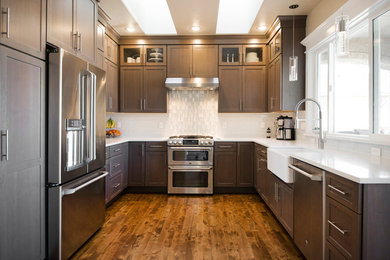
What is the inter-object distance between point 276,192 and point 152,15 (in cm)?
345

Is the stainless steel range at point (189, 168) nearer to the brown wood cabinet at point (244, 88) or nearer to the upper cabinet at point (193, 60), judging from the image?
the brown wood cabinet at point (244, 88)

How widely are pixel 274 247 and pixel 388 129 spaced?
4.67 ft

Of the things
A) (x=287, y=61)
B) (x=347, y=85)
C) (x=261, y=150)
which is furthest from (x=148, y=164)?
(x=347, y=85)

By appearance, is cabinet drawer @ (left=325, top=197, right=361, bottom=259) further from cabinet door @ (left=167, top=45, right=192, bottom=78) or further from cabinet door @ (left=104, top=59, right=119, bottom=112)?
cabinet door @ (left=104, top=59, right=119, bottom=112)

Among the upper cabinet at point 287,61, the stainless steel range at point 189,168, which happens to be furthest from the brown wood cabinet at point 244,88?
the stainless steel range at point 189,168

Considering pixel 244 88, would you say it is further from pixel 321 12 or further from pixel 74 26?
pixel 74 26

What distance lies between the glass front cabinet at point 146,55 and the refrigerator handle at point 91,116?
83.6 inches

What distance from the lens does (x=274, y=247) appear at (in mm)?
2322

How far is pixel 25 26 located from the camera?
5.38 ft

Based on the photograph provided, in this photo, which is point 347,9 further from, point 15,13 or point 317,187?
point 15,13

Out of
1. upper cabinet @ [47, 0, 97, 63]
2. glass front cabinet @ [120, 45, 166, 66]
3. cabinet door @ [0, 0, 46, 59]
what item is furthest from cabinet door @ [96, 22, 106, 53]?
cabinet door @ [0, 0, 46, 59]

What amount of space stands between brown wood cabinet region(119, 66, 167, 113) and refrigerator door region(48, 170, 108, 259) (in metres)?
2.00

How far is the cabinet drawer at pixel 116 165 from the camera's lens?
3.41m

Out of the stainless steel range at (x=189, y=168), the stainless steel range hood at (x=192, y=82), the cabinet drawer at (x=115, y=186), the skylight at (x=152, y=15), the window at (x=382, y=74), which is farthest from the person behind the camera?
the stainless steel range hood at (x=192, y=82)
